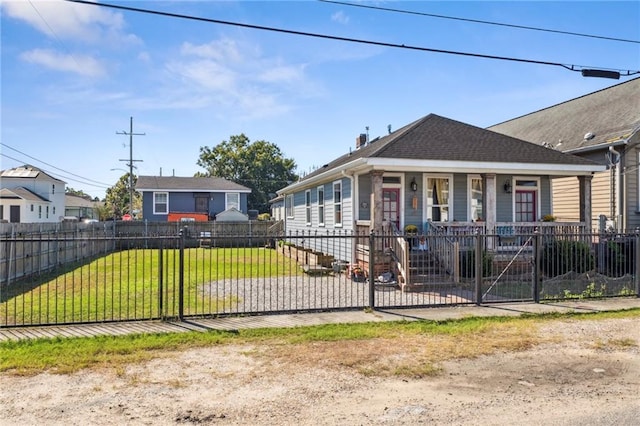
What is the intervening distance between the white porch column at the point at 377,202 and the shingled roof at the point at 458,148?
579mm

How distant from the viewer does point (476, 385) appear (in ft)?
15.7

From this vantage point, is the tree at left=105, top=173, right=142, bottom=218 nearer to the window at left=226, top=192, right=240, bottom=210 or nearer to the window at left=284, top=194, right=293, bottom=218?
the window at left=226, top=192, right=240, bottom=210

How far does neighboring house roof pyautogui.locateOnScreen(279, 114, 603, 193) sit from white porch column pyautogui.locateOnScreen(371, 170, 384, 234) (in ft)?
0.93

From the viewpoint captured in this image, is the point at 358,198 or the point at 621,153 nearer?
the point at 358,198

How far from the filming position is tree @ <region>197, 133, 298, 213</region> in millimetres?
57312

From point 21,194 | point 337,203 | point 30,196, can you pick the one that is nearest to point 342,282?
point 337,203

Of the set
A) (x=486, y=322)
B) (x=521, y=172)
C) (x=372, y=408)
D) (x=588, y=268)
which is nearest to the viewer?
(x=372, y=408)

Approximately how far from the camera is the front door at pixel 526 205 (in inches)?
610

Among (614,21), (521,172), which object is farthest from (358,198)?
(614,21)

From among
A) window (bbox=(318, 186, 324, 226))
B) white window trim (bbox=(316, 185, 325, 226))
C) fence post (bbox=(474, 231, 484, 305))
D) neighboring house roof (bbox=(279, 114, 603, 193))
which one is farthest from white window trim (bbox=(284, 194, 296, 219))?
fence post (bbox=(474, 231, 484, 305))

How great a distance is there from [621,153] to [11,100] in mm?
19654

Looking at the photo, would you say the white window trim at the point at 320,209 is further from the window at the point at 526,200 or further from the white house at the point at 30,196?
the white house at the point at 30,196

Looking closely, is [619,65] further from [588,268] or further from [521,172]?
[588,268]

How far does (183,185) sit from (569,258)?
92.2 ft
